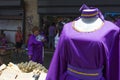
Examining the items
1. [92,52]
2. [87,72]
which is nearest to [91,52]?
[92,52]

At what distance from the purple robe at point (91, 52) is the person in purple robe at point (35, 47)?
6.08 meters

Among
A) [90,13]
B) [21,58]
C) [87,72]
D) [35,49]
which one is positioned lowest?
[21,58]

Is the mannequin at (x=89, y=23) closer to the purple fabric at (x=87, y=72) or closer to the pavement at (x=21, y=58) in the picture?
the purple fabric at (x=87, y=72)

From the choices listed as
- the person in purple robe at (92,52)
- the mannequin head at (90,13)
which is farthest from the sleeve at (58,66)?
the mannequin head at (90,13)

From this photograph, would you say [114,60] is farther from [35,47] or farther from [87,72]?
[35,47]

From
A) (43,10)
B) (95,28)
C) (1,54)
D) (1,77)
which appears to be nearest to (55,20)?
(43,10)

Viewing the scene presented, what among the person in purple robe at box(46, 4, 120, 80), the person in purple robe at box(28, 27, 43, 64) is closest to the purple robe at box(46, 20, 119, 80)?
the person in purple robe at box(46, 4, 120, 80)

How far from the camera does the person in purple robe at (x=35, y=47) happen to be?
9.78 meters

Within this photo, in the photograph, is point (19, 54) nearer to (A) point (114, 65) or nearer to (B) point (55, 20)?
(B) point (55, 20)

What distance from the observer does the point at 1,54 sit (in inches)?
429

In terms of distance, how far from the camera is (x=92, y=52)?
3549 mm

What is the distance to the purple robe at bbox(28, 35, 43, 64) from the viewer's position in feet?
32.1

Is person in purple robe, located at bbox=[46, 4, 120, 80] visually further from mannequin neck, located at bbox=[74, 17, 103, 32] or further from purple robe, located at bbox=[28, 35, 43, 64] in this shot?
purple robe, located at bbox=[28, 35, 43, 64]

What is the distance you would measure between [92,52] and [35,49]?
6436mm
